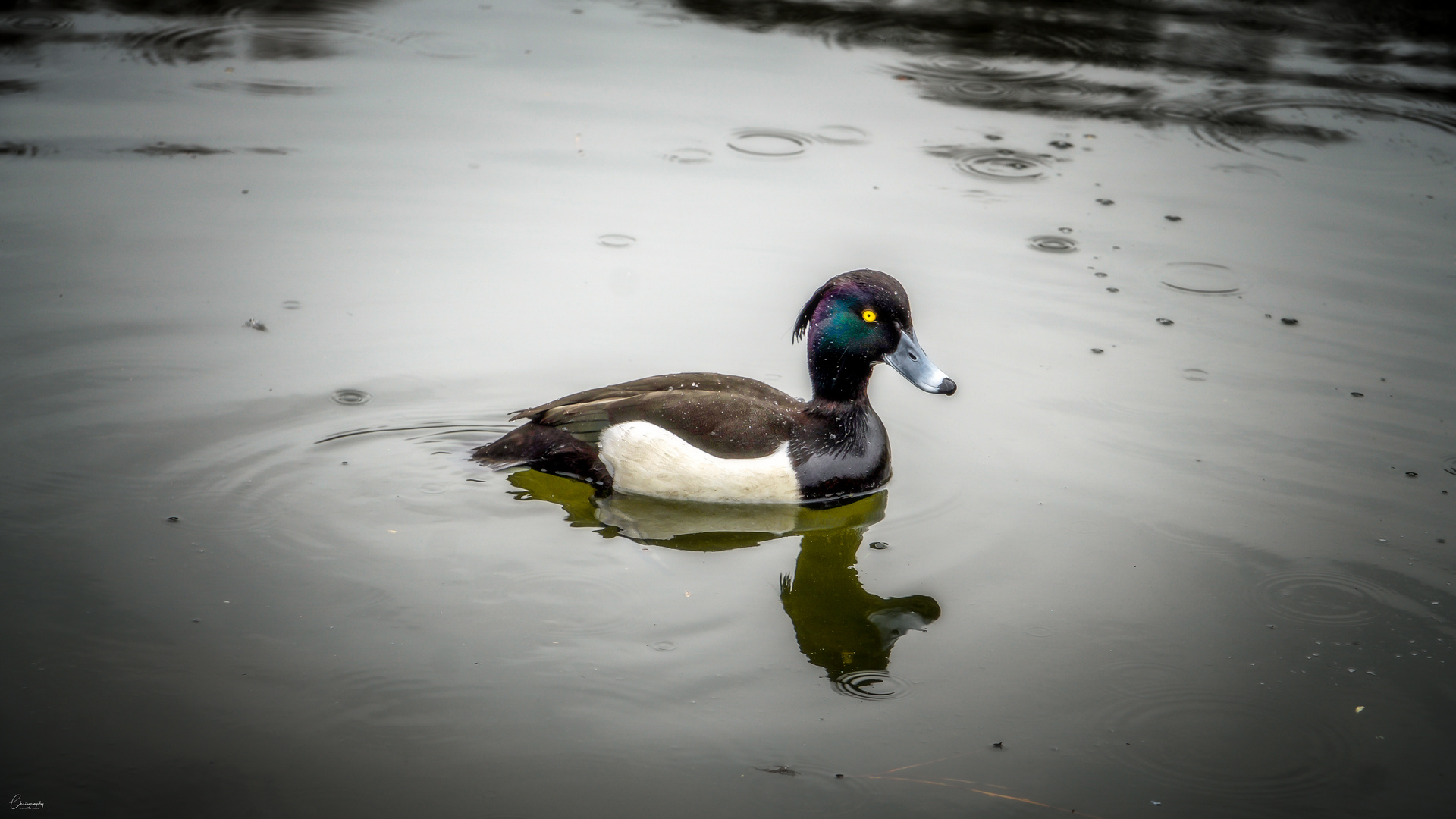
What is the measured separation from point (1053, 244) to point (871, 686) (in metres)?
4.42

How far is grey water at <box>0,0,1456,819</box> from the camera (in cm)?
394

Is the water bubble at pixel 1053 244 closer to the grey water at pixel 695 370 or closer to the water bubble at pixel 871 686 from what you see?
the grey water at pixel 695 370

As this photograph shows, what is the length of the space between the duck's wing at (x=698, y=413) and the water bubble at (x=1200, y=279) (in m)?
3.09

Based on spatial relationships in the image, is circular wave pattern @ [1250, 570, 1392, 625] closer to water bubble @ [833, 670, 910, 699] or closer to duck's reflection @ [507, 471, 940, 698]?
duck's reflection @ [507, 471, 940, 698]

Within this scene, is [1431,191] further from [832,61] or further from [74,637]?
[74,637]

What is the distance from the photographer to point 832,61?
10.7 meters

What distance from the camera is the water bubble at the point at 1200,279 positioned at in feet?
24.2

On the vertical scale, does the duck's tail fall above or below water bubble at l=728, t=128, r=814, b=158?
below

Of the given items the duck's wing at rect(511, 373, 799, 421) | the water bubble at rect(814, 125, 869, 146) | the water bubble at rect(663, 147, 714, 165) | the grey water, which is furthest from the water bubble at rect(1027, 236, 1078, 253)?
the duck's wing at rect(511, 373, 799, 421)

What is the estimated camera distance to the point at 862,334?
5.52 metres

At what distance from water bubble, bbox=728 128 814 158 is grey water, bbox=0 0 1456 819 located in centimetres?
6

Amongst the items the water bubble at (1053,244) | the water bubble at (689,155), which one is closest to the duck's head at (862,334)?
the water bubble at (1053,244)

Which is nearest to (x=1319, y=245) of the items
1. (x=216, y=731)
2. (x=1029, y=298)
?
(x=1029, y=298)

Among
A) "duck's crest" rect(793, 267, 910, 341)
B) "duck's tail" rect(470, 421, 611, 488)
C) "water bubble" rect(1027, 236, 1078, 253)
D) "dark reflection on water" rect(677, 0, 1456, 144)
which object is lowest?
"duck's tail" rect(470, 421, 611, 488)
